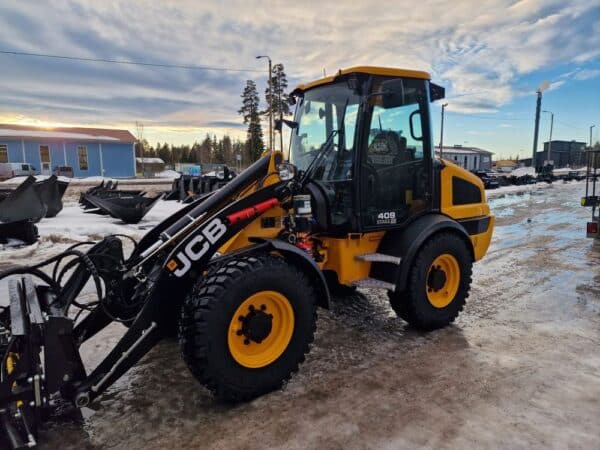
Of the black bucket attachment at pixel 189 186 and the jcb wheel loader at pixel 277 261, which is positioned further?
A: the black bucket attachment at pixel 189 186

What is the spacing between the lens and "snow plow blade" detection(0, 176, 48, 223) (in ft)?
31.4

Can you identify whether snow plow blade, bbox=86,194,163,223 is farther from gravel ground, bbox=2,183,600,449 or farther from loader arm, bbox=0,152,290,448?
loader arm, bbox=0,152,290,448

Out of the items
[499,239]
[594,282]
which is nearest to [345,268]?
[594,282]

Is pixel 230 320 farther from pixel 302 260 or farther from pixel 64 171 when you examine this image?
pixel 64 171

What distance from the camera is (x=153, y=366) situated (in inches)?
138

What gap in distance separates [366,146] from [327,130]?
429 millimetres

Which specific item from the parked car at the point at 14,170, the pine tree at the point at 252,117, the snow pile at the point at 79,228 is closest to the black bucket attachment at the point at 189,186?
the snow pile at the point at 79,228

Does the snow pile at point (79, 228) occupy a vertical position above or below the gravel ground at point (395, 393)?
above

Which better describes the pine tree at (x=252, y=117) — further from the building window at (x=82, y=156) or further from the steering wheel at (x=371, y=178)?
the steering wheel at (x=371, y=178)

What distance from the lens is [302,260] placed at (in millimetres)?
3193

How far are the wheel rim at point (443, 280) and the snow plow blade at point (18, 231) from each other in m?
7.21

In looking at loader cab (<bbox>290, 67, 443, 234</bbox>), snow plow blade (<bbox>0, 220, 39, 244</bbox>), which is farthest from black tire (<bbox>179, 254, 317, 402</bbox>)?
snow plow blade (<bbox>0, 220, 39, 244</bbox>)

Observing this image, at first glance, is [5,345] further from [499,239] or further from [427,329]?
[499,239]

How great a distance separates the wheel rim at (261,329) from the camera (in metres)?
2.90
